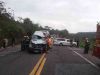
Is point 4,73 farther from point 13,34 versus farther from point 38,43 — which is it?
point 13,34

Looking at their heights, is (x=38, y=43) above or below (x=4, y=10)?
below

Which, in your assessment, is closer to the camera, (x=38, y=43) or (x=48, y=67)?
(x=48, y=67)

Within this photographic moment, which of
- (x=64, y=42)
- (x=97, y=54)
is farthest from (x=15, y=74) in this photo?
(x=64, y=42)

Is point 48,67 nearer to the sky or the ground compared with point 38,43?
nearer to the ground

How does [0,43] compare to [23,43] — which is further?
[0,43]

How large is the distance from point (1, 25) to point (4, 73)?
153 feet

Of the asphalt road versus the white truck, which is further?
the white truck

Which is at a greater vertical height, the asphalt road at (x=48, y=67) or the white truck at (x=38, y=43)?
the white truck at (x=38, y=43)

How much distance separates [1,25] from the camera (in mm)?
63281

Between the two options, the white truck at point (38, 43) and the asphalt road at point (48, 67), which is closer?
the asphalt road at point (48, 67)

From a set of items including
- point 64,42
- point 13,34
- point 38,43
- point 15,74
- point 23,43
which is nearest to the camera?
point 15,74

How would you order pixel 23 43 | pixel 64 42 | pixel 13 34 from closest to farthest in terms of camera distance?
pixel 23 43
pixel 13 34
pixel 64 42

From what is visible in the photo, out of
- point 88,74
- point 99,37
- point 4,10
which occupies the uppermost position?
point 4,10

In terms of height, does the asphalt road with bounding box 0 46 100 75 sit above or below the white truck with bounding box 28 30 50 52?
below
